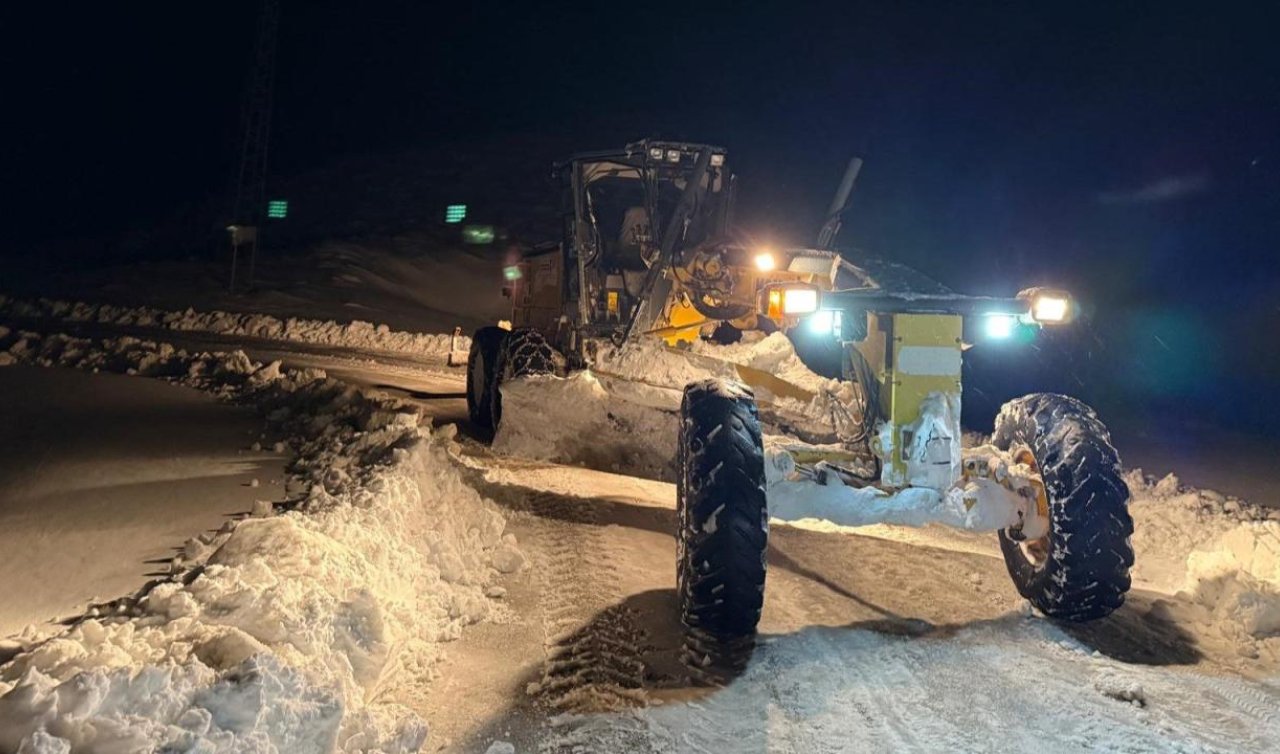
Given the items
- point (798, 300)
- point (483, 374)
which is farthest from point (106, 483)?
point (798, 300)

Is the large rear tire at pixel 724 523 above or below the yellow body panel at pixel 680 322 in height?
below

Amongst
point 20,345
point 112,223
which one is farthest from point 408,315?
point 112,223

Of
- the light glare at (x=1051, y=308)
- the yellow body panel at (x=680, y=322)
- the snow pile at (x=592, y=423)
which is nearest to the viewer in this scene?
the light glare at (x=1051, y=308)

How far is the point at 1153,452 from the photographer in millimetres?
13344

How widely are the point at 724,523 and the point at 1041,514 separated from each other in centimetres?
218

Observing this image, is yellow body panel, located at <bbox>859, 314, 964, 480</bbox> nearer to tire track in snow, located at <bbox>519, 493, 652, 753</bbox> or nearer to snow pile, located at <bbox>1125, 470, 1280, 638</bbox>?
tire track in snow, located at <bbox>519, 493, 652, 753</bbox>

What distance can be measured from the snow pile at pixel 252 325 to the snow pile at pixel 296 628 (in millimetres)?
13207

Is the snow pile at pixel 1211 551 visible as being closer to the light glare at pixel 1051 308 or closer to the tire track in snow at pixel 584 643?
the light glare at pixel 1051 308

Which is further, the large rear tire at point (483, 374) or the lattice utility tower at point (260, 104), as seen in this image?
the lattice utility tower at point (260, 104)

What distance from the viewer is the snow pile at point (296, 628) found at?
2.98m

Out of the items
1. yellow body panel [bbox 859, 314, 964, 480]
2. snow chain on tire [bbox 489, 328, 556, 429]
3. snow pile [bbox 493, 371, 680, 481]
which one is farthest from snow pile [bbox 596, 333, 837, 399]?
yellow body panel [bbox 859, 314, 964, 480]

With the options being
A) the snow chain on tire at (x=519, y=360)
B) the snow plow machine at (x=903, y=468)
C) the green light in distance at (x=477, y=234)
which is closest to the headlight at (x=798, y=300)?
the snow plow machine at (x=903, y=468)

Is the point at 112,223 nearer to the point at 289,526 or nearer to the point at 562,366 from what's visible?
the point at 562,366

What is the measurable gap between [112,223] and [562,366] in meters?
49.2
